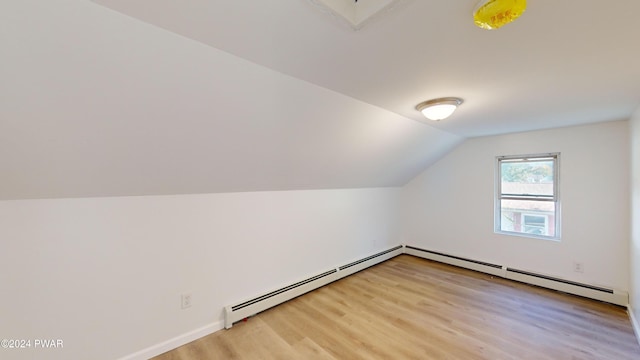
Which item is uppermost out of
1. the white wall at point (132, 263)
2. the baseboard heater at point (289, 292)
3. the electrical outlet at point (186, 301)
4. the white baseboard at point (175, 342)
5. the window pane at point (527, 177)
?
the window pane at point (527, 177)

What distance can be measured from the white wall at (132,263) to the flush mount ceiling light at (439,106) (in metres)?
1.72

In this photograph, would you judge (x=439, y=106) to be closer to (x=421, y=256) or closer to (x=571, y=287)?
(x=571, y=287)

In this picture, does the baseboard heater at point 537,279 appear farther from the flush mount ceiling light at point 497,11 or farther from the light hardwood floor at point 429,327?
A: the flush mount ceiling light at point 497,11

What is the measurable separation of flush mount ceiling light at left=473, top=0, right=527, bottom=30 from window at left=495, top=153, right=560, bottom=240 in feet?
10.6

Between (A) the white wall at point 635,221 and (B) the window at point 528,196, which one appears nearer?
(A) the white wall at point 635,221

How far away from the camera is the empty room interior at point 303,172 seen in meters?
1.15

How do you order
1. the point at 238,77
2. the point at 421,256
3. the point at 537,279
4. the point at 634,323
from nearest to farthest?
the point at 238,77 < the point at 634,323 < the point at 537,279 < the point at 421,256

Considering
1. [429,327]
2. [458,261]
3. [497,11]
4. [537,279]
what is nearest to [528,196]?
[537,279]

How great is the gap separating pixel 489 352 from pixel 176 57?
10.1 feet

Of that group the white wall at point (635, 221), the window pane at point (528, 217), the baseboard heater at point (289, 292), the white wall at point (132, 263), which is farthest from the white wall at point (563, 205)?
the white wall at point (132, 263)

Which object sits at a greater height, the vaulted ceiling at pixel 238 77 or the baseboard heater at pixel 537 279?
the vaulted ceiling at pixel 238 77

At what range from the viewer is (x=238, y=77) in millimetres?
1521

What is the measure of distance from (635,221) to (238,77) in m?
3.82

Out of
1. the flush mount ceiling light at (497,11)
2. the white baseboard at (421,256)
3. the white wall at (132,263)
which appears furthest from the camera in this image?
the white baseboard at (421,256)
